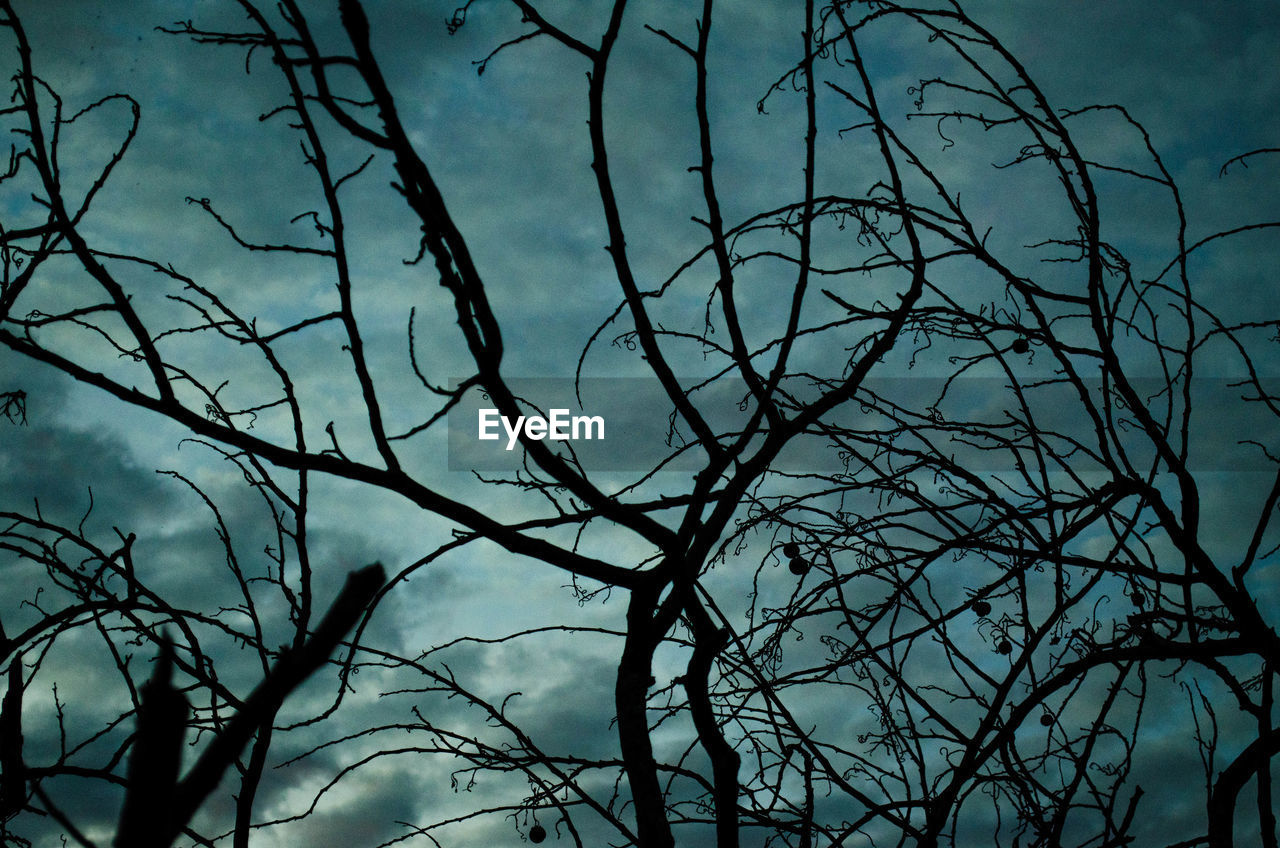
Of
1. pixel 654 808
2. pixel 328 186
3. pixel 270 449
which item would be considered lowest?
pixel 654 808

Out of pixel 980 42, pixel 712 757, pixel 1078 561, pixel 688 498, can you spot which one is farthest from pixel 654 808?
pixel 980 42

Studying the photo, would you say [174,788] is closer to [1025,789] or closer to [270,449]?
[270,449]

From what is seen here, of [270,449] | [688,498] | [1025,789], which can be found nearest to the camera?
[270,449]

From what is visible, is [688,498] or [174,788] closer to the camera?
[174,788]

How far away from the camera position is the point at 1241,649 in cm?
243

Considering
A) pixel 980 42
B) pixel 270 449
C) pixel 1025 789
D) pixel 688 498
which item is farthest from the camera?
pixel 980 42

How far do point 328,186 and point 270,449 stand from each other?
0.51 metres

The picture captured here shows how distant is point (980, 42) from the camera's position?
105 inches

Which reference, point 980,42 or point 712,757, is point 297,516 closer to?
point 712,757

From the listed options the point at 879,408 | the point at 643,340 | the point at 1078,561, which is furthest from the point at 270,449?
the point at 1078,561

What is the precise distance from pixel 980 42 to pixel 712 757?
1.99 metres

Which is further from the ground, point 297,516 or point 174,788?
point 297,516

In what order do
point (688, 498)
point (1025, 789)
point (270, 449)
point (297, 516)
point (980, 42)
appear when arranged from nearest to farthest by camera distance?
point (270, 449)
point (688, 498)
point (1025, 789)
point (980, 42)
point (297, 516)

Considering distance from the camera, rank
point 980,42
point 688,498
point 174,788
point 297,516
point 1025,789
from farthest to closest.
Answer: point 297,516 → point 980,42 → point 1025,789 → point 688,498 → point 174,788
